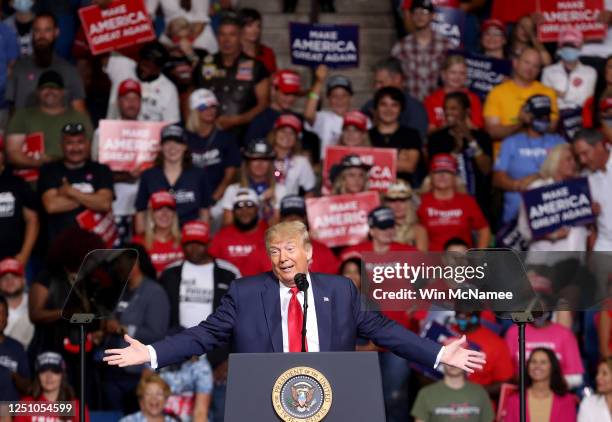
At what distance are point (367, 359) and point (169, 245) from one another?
5531 mm

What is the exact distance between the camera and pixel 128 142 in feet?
38.0

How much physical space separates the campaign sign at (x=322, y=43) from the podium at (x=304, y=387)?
23.9 feet

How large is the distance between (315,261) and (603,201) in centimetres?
217

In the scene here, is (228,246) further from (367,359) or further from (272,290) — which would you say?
(367,359)

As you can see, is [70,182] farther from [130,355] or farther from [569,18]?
[130,355]

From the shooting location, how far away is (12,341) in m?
10.0

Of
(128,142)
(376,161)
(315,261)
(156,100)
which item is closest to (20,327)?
(128,142)

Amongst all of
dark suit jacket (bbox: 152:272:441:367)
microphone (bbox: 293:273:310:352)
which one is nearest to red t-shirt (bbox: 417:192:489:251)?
dark suit jacket (bbox: 152:272:441:367)

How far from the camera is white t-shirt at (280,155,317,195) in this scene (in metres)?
11.6

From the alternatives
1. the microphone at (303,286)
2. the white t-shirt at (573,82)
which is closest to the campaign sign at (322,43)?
the white t-shirt at (573,82)

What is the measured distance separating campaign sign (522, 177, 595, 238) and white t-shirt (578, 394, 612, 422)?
1.66 meters

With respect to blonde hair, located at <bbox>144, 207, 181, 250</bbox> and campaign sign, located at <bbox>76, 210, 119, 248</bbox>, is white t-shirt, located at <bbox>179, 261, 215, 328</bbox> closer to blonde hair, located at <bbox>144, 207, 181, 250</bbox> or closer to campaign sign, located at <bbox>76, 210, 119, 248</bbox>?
blonde hair, located at <bbox>144, 207, 181, 250</bbox>

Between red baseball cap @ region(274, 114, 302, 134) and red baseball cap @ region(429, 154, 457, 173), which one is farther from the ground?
red baseball cap @ region(274, 114, 302, 134)

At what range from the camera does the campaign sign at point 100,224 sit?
11.1 m
